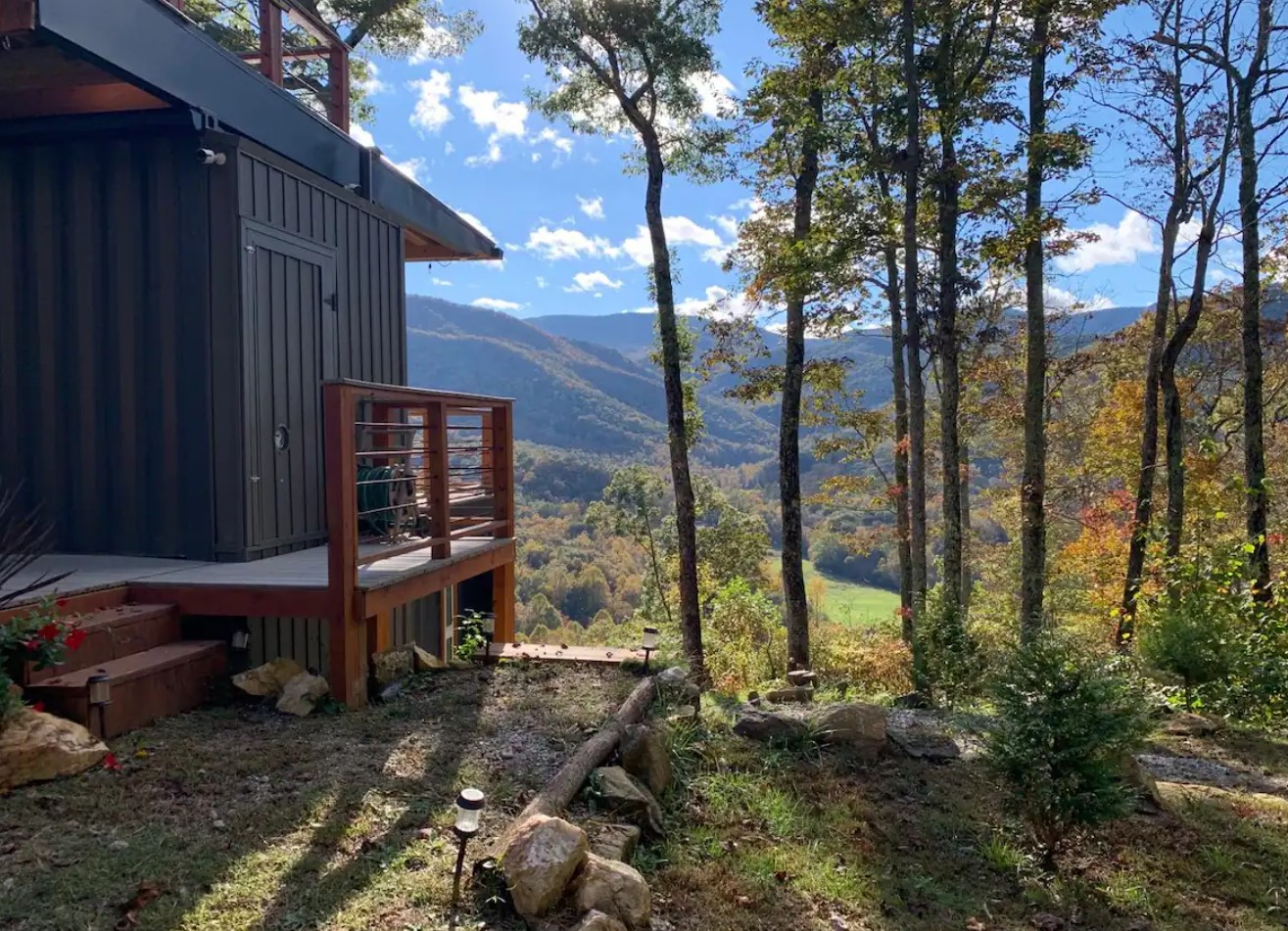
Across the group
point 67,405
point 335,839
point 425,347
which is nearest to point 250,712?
point 335,839

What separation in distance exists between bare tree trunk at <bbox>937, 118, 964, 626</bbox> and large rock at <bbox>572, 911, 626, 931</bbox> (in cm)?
740

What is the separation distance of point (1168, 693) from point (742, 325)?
709 centimetres

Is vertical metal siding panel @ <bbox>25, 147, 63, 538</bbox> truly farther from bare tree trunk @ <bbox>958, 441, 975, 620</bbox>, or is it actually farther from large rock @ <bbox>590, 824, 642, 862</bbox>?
bare tree trunk @ <bbox>958, 441, 975, 620</bbox>

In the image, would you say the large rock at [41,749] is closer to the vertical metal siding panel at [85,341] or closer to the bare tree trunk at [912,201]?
the vertical metal siding panel at [85,341]

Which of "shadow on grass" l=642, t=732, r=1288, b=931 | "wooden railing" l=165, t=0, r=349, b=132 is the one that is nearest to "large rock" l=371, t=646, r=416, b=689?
"shadow on grass" l=642, t=732, r=1288, b=931

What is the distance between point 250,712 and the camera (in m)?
4.27

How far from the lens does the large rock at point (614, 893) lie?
2652mm

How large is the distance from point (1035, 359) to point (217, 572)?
370 inches

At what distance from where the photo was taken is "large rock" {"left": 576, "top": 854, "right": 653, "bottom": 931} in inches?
104

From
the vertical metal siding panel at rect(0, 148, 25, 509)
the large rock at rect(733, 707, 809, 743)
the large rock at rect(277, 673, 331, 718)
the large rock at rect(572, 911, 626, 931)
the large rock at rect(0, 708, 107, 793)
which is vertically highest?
the vertical metal siding panel at rect(0, 148, 25, 509)

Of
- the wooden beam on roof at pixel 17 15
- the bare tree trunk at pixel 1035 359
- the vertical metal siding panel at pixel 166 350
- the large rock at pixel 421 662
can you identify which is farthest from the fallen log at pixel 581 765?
the bare tree trunk at pixel 1035 359

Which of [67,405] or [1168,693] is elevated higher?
[67,405]

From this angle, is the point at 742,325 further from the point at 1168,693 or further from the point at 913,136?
the point at 1168,693

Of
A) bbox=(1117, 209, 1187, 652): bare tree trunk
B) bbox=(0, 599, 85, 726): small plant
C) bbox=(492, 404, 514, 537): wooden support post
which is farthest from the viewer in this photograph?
bbox=(1117, 209, 1187, 652): bare tree trunk
